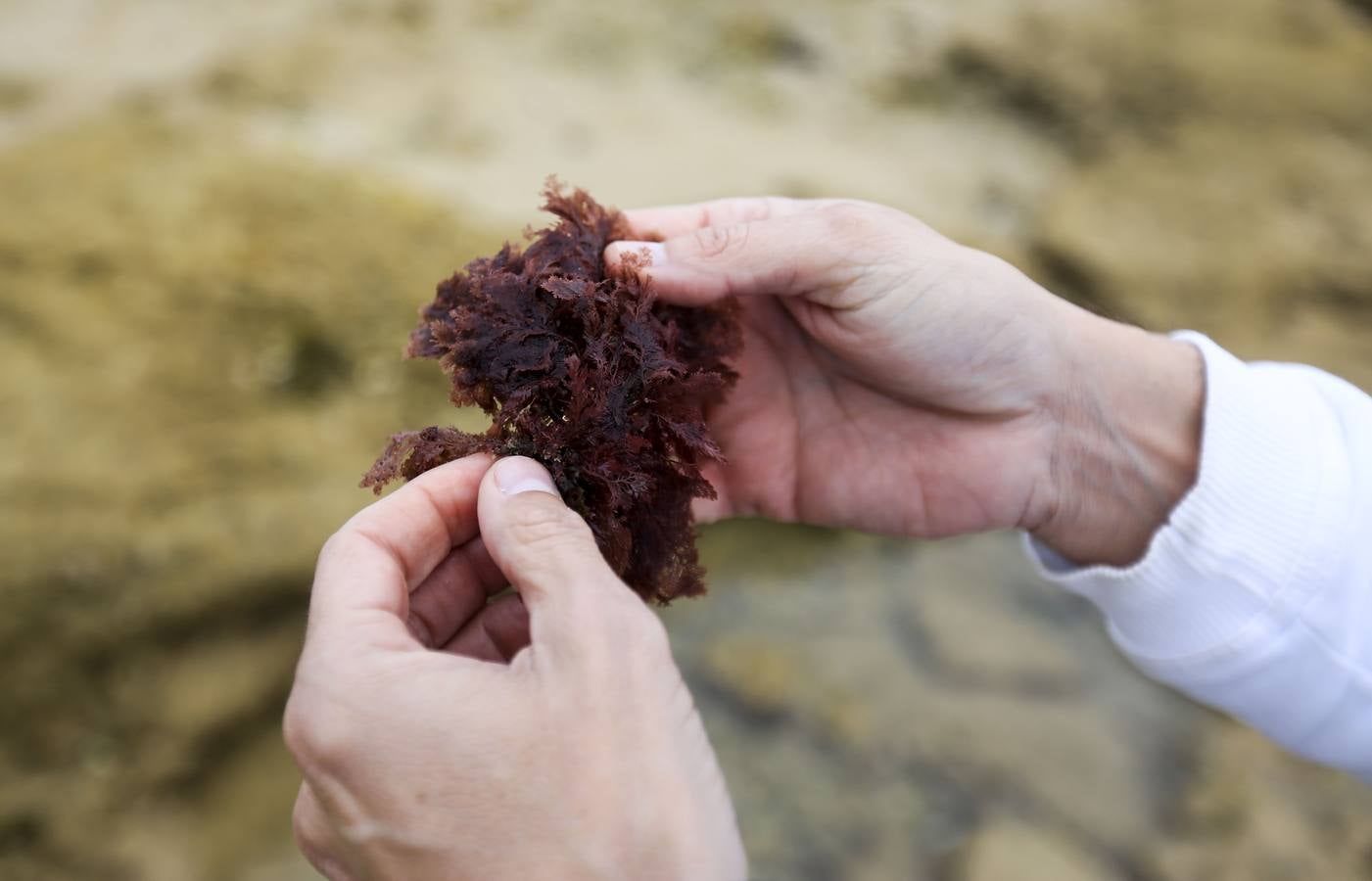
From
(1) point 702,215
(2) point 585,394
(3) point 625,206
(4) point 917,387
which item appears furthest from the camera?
(3) point 625,206

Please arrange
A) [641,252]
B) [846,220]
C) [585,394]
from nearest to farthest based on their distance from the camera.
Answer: [585,394] < [641,252] < [846,220]

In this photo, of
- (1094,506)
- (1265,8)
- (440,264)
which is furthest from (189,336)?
(1265,8)

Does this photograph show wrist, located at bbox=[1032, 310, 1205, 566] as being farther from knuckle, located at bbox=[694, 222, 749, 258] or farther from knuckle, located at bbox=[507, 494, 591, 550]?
knuckle, located at bbox=[507, 494, 591, 550]

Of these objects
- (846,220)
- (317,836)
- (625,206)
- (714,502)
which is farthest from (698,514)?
(625,206)

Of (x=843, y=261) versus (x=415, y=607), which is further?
(x=843, y=261)

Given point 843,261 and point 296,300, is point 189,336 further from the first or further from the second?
point 843,261

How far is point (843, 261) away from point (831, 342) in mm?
287

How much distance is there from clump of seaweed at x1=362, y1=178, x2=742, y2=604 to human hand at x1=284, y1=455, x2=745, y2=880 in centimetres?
40

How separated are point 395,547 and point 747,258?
45.3 inches

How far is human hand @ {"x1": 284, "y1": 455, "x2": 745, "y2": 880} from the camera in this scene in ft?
5.35

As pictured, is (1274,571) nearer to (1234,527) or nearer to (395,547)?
(1234,527)

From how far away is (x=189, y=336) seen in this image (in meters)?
3.80

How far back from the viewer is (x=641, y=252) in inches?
96.0

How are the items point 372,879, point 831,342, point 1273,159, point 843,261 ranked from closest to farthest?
point 372,879, point 843,261, point 831,342, point 1273,159
